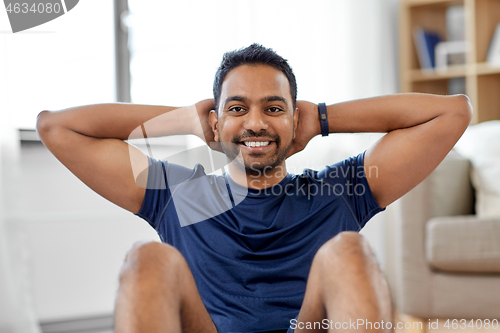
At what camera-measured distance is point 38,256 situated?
1884 millimetres

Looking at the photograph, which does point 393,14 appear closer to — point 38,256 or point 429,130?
point 429,130

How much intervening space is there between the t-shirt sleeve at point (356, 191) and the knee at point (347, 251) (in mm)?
304

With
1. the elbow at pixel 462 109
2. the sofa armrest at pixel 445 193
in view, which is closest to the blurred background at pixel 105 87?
the sofa armrest at pixel 445 193

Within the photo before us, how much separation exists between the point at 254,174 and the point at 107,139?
361mm

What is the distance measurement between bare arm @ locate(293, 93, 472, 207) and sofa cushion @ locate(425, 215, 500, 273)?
2.00 feet

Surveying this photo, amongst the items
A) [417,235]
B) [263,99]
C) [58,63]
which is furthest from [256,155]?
[58,63]

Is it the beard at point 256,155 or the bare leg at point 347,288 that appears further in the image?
the beard at point 256,155

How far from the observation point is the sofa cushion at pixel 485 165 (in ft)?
5.92

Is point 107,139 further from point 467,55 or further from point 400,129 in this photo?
point 467,55

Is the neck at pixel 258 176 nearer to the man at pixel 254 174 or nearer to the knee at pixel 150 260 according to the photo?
the man at pixel 254 174

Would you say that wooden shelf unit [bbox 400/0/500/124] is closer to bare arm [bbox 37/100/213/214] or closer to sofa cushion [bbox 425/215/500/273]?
sofa cushion [bbox 425/215/500/273]

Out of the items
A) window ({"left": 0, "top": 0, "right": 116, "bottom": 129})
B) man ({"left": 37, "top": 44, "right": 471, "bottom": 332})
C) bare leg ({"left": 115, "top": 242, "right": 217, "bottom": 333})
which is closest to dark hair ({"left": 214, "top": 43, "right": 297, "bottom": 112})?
man ({"left": 37, "top": 44, "right": 471, "bottom": 332})

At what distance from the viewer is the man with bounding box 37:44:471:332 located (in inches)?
39.6

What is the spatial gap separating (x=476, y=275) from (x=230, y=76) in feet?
3.69
